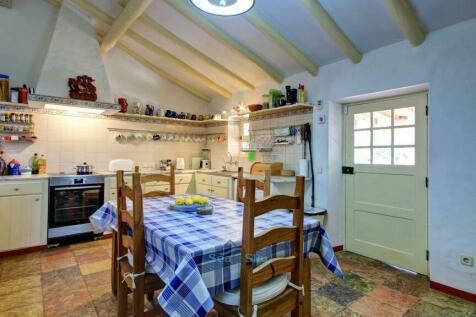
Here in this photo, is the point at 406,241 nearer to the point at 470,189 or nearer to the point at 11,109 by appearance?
the point at 470,189

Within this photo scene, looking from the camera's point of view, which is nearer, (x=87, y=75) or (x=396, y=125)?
(x=396, y=125)

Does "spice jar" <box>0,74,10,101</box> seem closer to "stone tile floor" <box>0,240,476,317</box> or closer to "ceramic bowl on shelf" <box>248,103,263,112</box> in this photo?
"stone tile floor" <box>0,240,476,317</box>

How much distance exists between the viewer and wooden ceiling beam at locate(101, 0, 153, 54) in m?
2.91

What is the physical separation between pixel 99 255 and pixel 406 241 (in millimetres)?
3361

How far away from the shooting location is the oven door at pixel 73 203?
331cm

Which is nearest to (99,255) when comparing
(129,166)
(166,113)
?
(129,166)

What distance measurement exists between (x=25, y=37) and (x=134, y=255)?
146 inches

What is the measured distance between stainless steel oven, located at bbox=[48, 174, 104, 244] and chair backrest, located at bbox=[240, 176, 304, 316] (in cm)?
304

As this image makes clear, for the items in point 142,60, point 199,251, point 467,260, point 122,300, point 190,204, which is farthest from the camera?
point 142,60

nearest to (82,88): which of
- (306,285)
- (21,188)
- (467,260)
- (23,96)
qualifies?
(23,96)

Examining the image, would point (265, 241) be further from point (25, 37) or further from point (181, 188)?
point (25, 37)

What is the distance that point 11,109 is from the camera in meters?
3.47

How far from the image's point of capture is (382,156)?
3.05 m

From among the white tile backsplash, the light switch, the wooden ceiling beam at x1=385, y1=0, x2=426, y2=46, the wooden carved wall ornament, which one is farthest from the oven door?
the wooden ceiling beam at x1=385, y1=0, x2=426, y2=46
